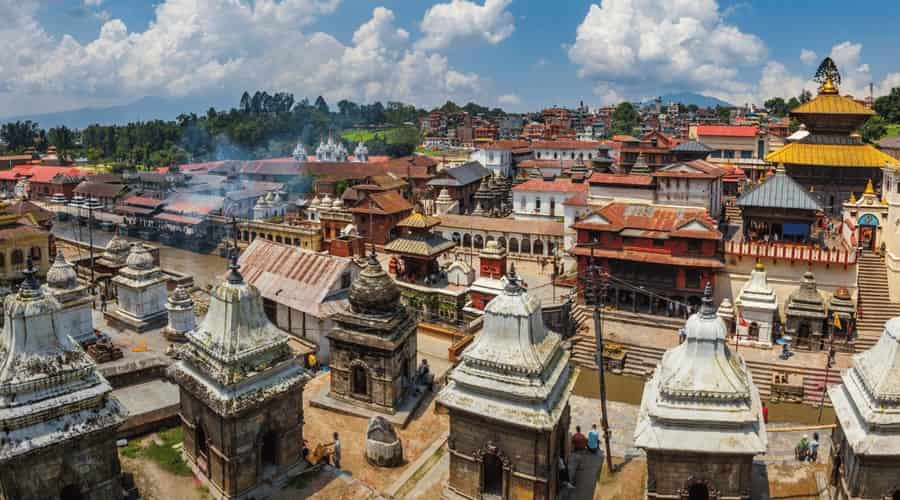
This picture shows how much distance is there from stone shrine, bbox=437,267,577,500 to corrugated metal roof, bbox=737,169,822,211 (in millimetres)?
23559

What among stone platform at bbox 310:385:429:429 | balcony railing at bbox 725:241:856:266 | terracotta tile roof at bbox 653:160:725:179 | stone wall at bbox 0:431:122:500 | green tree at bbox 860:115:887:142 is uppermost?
green tree at bbox 860:115:887:142

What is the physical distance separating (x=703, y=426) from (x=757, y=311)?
62.4ft

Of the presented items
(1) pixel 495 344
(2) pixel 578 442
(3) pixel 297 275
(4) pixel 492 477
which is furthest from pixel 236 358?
(3) pixel 297 275

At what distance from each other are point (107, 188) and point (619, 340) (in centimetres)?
6976

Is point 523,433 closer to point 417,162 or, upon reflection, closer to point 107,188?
point 417,162

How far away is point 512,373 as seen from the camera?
588 inches

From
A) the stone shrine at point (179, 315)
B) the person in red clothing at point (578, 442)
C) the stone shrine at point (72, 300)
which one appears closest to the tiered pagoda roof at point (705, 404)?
the person in red clothing at point (578, 442)

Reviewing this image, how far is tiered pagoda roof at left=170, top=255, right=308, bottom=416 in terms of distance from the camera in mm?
15438

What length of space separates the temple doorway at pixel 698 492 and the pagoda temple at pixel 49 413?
12.2 meters

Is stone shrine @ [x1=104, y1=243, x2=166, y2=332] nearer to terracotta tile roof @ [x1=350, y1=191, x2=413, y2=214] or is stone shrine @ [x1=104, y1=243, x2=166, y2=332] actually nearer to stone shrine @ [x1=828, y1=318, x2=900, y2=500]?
terracotta tile roof @ [x1=350, y1=191, x2=413, y2=214]

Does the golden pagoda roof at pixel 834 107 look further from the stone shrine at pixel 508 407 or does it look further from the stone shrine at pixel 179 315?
the stone shrine at pixel 179 315

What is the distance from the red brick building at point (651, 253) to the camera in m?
32.7

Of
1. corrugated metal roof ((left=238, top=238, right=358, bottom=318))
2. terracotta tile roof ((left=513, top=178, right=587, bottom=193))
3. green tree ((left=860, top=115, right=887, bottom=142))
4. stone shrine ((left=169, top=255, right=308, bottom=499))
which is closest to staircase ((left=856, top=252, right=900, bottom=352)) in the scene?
corrugated metal roof ((left=238, top=238, right=358, bottom=318))

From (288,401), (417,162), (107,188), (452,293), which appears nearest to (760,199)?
(452,293)
